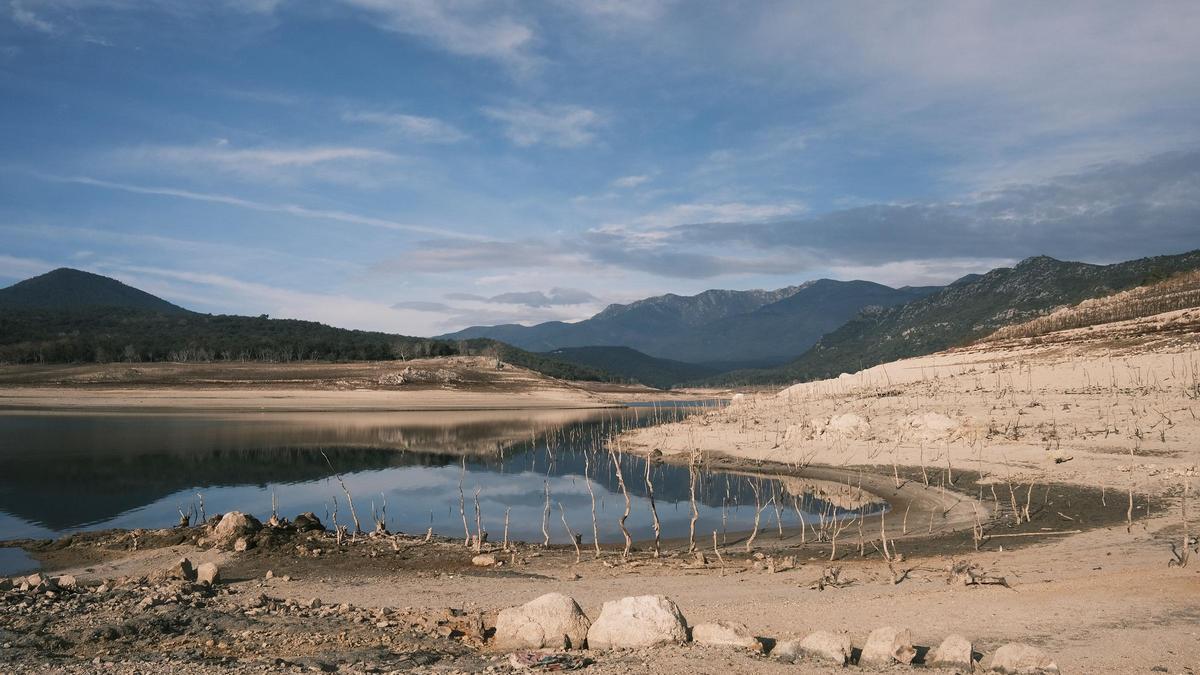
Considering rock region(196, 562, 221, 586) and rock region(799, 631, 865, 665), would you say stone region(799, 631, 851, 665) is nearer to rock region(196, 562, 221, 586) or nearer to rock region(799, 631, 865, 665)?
rock region(799, 631, 865, 665)

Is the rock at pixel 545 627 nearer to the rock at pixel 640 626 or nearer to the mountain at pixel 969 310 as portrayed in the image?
the rock at pixel 640 626

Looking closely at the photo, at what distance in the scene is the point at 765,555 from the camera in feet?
50.8

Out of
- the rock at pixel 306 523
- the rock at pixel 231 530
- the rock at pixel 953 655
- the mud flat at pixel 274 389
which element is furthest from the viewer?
→ the mud flat at pixel 274 389

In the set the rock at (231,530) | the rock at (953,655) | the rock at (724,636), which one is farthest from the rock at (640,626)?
the rock at (231,530)

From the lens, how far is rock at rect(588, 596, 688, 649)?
324 inches

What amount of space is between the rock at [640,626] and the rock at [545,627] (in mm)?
208

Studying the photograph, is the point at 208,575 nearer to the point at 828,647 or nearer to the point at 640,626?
the point at 640,626

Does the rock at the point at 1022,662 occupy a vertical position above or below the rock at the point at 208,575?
above

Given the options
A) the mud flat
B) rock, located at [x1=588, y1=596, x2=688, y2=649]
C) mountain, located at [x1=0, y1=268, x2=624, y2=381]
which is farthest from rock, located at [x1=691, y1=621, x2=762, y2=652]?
mountain, located at [x1=0, y1=268, x2=624, y2=381]

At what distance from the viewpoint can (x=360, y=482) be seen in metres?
Result: 30.3

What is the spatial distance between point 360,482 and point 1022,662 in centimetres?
2735

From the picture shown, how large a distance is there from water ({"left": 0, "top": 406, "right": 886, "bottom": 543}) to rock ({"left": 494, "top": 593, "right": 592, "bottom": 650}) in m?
10.2

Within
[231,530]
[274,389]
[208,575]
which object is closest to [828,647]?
[208,575]

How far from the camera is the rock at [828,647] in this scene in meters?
7.64
